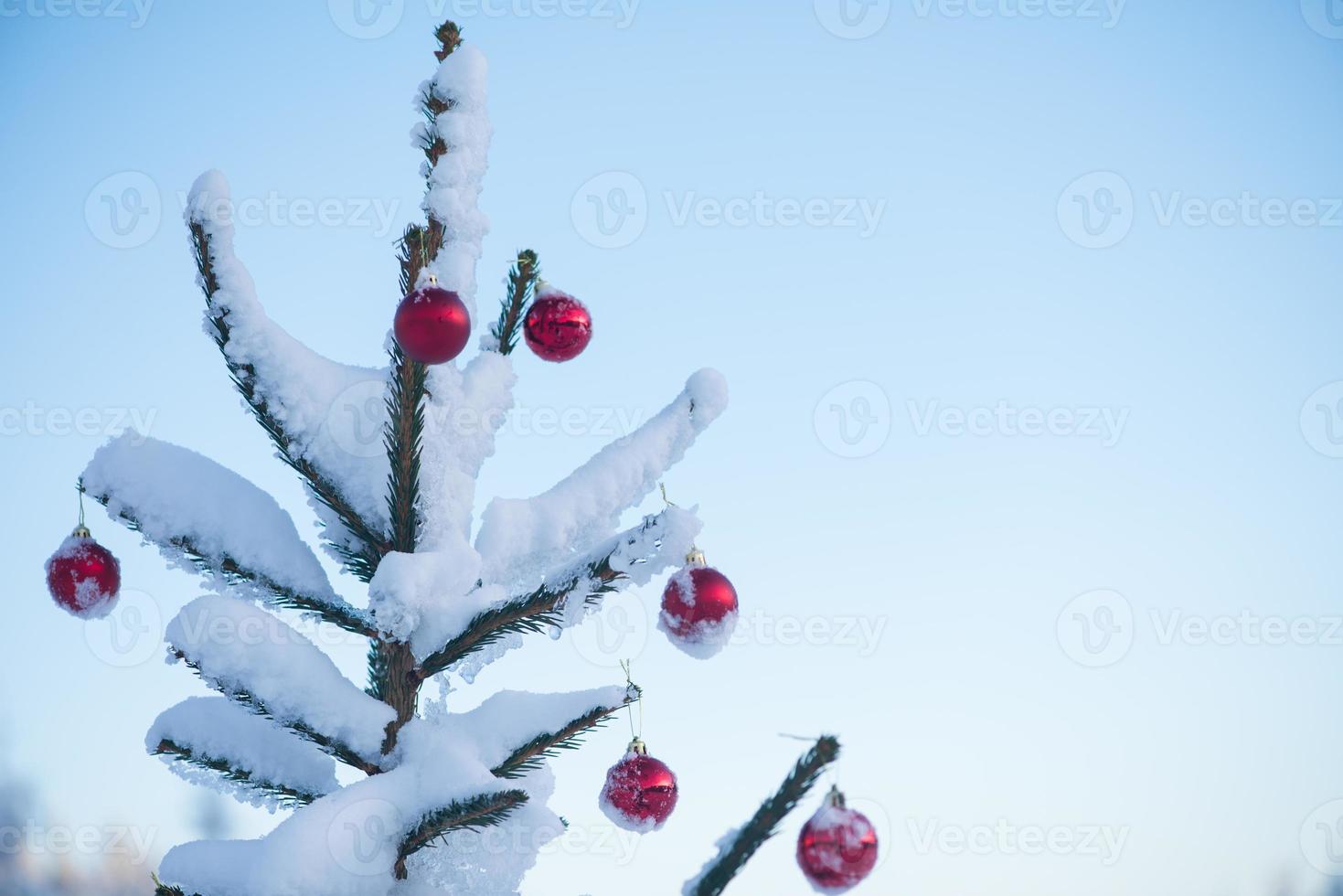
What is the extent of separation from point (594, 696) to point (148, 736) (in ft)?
3.68

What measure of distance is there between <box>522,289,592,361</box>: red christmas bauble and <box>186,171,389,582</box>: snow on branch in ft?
1.45

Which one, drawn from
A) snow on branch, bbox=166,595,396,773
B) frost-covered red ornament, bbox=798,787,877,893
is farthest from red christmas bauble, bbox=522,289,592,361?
frost-covered red ornament, bbox=798,787,877,893

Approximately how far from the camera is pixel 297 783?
92.1 inches

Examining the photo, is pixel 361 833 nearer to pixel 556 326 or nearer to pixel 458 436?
pixel 458 436

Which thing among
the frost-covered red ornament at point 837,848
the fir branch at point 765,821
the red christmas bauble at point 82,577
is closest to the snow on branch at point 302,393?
the red christmas bauble at point 82,577

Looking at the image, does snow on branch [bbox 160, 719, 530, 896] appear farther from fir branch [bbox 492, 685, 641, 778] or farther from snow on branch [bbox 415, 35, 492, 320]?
snow on branch [bbox 415, 35, 492, 320]

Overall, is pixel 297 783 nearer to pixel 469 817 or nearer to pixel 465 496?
pixel 469 817

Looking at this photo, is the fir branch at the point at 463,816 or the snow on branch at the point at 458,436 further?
the snow on branch at the point at 458,436

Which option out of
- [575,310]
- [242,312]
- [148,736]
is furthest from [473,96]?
[148,736]

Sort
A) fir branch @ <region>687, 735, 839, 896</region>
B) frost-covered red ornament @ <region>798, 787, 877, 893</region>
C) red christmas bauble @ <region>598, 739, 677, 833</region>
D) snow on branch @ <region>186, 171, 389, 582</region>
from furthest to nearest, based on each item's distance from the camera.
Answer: red christmas bauble @ <region>598, 739, 677, 833</region>
snow on branch @ <region>186, 171, 389, 582</region>
frost-covered red ornament @ <region>798, 787, 877, 893</region>
fir branch @ <region>687, 735, 839, 896</region>

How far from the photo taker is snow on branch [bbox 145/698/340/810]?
2229 millimetres

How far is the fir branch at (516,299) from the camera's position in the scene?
270 centimetres

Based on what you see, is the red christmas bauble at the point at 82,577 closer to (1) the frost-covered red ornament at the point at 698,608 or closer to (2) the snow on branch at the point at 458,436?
(2) the snow on branch at the point at 458,436

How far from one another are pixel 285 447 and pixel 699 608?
1171 millimetres
